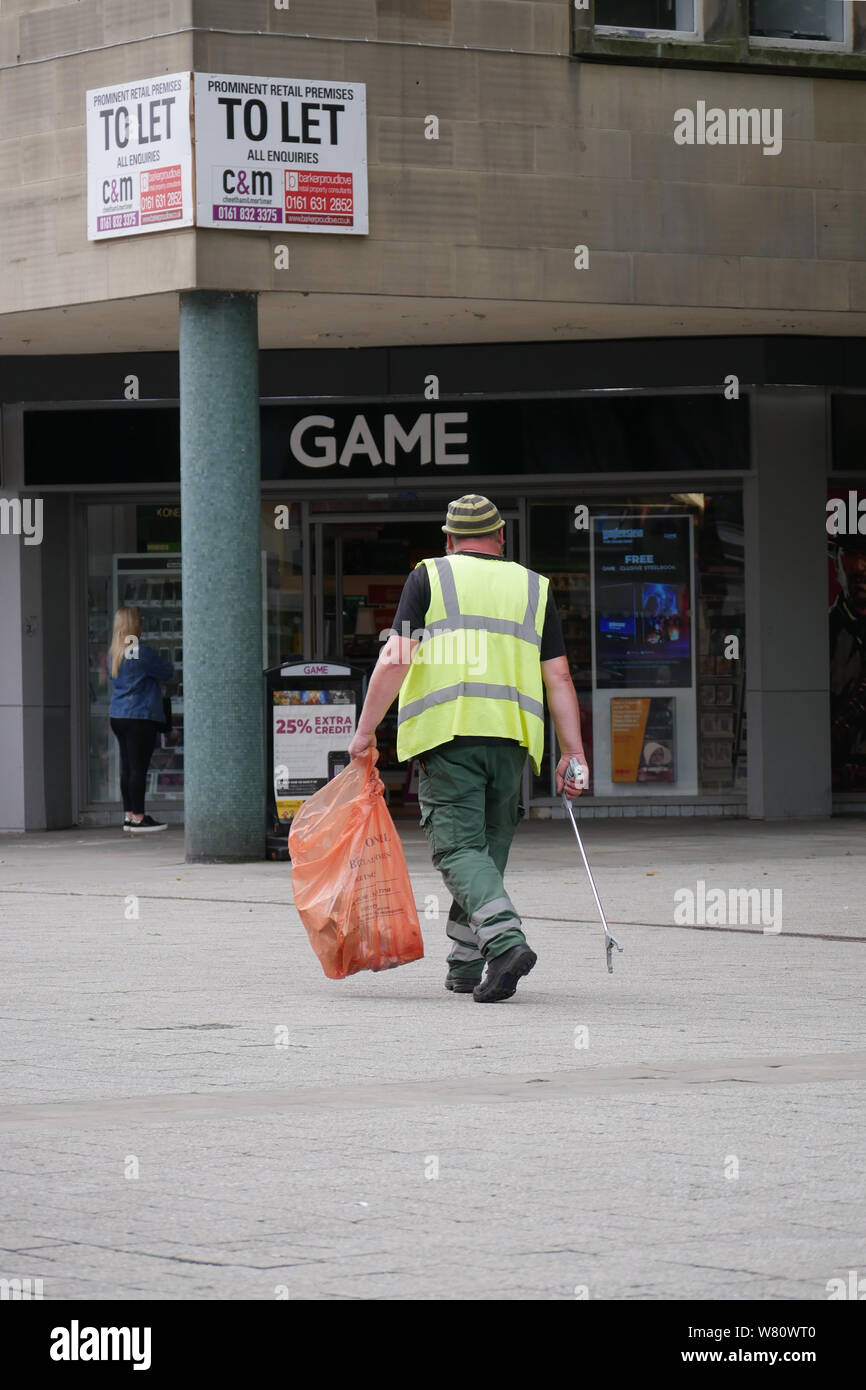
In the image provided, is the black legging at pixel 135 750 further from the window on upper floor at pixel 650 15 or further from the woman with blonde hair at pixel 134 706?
the window on upper floor at pixel 650 15

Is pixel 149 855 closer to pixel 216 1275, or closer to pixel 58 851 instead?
pixel 58 851

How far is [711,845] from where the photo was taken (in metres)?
14.9

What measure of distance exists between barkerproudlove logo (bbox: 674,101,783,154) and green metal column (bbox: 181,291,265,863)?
10.8ft

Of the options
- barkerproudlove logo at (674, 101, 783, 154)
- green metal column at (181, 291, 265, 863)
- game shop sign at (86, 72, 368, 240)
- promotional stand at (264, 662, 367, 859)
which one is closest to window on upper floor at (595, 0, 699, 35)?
barkerproudlove logo at (674, 101, 783, 154)

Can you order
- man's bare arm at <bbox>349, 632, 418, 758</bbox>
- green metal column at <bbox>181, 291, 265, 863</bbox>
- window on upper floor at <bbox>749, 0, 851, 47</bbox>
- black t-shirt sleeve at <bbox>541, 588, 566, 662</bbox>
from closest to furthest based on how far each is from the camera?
man's bare arm at <bbox>349, 632, 418, 758</bbox> < black t-shirt sleeve at <bbox>541, 588, 566, 662</bbox> < green metal column at <bbox>181, 291, 265, 863</bbox> < window on upper floor at <bbox>749, 0, 851, 47</bbox>

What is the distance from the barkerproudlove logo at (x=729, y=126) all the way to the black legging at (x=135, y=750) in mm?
6230

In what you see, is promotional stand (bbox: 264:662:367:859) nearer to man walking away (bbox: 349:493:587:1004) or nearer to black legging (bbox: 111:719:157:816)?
black legging (bbox: 111:719:157:816)

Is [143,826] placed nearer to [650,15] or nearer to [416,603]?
[650,15]

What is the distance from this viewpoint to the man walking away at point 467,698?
7.99 m

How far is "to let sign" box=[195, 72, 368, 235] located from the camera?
13.8 meters

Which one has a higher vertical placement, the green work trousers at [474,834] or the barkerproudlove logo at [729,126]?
the barkerproudlove logo at [729,126]

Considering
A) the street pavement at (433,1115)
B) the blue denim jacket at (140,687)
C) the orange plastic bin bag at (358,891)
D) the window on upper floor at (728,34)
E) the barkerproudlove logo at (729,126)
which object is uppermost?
the window on upper floor at (728,34)
